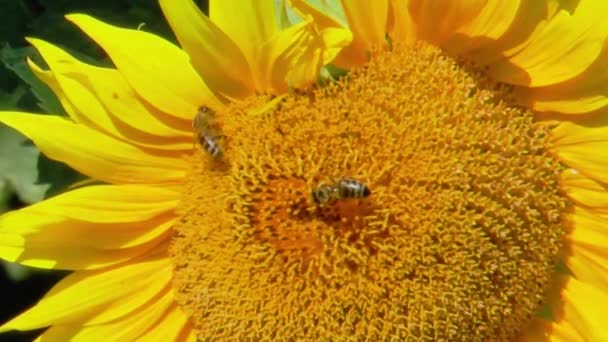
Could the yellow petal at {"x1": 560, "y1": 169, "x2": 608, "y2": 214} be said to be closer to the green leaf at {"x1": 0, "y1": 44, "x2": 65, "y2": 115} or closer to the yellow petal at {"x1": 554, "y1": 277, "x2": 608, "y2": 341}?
the yellow petal at {"x1": 554, "y1": 277, "x2": 608, "y2": 341}

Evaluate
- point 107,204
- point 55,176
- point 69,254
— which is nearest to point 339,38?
point 107,204

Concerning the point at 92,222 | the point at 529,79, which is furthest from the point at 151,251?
the point at 529,79

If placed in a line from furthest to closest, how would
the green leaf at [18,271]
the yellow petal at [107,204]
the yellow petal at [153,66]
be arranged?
1. the green leaf at [18,271]
2. the yellow petal at [107,204]
3. the yellow petal at [153,66]

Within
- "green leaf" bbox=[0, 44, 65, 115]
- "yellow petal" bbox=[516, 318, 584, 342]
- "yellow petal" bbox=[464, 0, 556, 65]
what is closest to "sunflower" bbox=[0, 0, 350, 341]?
"green leaf" bbox=[0, 44, 65, 115]

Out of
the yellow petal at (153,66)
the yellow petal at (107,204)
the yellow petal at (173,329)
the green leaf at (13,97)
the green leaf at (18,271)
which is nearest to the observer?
the yellow petal at (153,66)

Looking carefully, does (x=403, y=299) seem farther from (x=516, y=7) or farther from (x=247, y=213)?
(x=516, y=7)

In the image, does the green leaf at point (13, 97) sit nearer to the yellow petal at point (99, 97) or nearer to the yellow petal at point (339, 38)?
the yellow petal at point (99, 97)

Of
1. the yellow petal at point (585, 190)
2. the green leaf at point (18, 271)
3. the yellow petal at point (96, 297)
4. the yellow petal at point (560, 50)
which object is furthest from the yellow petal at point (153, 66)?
the green leaf at point (18, 271)

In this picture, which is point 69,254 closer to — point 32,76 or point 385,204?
point 32,76
